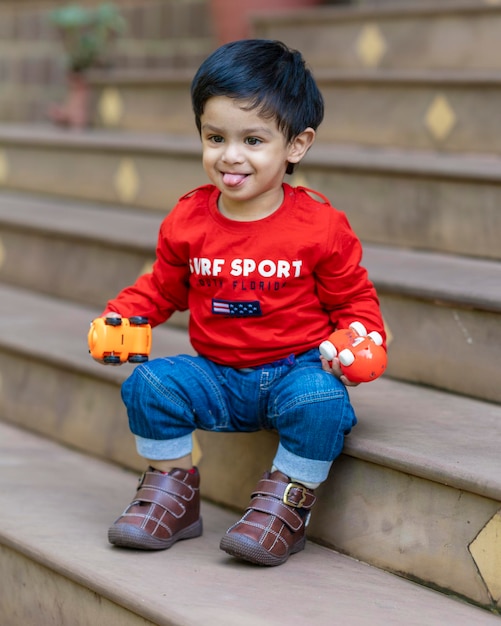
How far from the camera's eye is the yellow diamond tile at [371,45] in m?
3.24

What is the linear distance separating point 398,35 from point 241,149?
1.67 m

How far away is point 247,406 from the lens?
1.80 metres

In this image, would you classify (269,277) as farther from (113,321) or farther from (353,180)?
(353,180)

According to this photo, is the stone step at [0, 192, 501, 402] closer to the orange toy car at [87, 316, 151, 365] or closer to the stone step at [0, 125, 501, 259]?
the stone step at [0, 125, 501, 259]

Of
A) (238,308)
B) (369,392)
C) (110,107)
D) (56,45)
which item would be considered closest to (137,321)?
(238,308)

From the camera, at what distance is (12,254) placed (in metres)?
3.02

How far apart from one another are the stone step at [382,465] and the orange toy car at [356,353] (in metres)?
0.13

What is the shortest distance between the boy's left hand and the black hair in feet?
1.23

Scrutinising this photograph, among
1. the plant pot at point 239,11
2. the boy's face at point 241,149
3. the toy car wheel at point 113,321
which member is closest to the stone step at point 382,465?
the toy car wheel at point 113,321

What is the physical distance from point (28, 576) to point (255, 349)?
56 cm

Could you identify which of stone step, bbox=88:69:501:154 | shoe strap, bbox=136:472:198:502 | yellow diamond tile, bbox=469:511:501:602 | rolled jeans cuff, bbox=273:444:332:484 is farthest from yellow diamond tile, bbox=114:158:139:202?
yellow diamond tile, bbox=469:511:501:602

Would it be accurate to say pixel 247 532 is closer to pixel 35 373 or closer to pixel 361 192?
pixel 35 373

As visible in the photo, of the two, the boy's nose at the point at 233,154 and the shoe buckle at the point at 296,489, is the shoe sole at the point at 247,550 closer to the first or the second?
the shoe buckle at the point at 296,489

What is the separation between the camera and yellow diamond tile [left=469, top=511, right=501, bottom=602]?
5.09 feet
